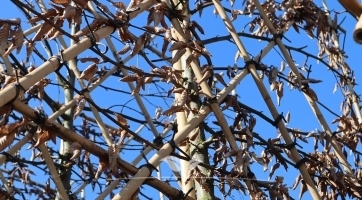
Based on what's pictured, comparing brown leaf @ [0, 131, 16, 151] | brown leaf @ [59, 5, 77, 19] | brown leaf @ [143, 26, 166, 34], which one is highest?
brown leaf @ [143, 26, 166, 34]

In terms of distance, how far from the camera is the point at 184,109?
1563mm

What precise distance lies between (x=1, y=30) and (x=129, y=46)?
0.40 metres

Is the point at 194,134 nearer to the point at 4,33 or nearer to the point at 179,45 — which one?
the point at 179,45

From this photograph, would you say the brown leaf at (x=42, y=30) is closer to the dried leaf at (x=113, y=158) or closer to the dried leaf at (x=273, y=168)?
the dried leaf at (x=113, y=158)

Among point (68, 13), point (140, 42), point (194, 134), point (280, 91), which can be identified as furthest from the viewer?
point (280, 91)

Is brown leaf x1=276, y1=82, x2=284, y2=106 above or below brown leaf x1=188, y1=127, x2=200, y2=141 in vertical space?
above

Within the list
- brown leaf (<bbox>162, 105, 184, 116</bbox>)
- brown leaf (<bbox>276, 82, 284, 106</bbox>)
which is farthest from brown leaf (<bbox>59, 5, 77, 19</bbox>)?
brown leaf (<bbox>276, 82, 284, 106</bbox>)

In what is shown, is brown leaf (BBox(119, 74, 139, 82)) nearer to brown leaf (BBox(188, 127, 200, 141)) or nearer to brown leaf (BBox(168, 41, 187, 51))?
brown leaf (BBox(168, 41, 187, 51))

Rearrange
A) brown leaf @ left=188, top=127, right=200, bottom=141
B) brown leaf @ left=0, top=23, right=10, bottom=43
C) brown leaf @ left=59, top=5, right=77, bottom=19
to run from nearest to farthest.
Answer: brown leaf @ left=0, top=23, right=10, bottom=43 < brown leaf @ left=59, top=5, right=77, bottom=19 < brown leaf @ left=188, top=127, right=200, bottom=141

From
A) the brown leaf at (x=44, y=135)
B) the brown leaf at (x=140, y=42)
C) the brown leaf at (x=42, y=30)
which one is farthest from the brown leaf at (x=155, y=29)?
the brown leaf at (x=44, y=135)

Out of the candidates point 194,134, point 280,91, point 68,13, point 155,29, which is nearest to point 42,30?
point 68,13

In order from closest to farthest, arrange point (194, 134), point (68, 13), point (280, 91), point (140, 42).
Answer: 1. point (68, 13)
2. point (140, 42)
3. point (194, 134)
4. point (280, 91)

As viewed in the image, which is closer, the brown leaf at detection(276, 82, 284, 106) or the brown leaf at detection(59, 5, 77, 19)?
the brown leaf at detection(59, 5, 77, 19)

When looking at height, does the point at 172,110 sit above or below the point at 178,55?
below
